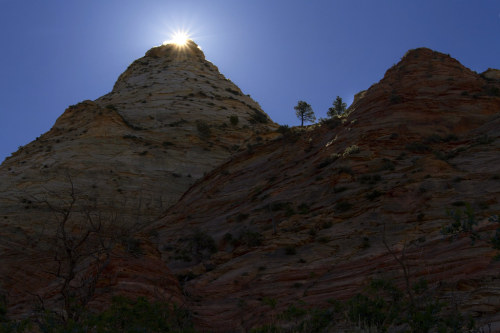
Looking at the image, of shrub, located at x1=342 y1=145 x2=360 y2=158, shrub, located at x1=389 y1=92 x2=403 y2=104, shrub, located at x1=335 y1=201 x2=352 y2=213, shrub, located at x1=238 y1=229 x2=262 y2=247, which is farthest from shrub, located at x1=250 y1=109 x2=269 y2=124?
shrub, located at x1=335 y1=201 x2=352 y2=213

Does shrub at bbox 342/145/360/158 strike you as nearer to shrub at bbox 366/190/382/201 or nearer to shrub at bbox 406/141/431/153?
shrub at bbox 406/141/431/153

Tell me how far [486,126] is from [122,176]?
74.8ft

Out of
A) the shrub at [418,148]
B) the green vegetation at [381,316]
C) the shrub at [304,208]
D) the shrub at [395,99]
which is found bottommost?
the green vegetation at [381,316]

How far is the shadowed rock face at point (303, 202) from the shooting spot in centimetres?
1185

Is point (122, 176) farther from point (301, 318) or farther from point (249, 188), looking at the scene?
point (301, 318)

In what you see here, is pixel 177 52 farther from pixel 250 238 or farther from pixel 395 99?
pixel 250 238

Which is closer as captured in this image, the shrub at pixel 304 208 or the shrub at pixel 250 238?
the shrub at pixel 250 238

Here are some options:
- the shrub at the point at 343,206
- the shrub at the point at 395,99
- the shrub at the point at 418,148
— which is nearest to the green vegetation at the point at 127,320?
the shrub at the point at 343,206

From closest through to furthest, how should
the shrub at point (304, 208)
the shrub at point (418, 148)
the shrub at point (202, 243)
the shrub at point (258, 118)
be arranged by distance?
1. the shrub at point (304, 208)
2. the shrub at point (202, 243)
3. the shrub at point (418, 148)
4. the shrub at point (258, 118)

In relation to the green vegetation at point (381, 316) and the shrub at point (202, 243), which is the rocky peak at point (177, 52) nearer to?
the shrub at point (202, 243)

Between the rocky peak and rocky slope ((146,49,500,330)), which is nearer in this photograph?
rocky slope ((146,49,500,330))

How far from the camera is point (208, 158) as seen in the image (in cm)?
3684

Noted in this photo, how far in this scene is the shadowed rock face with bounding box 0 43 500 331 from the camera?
1185 centimetres

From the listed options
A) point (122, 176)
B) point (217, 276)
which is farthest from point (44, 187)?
point (217, 276)
